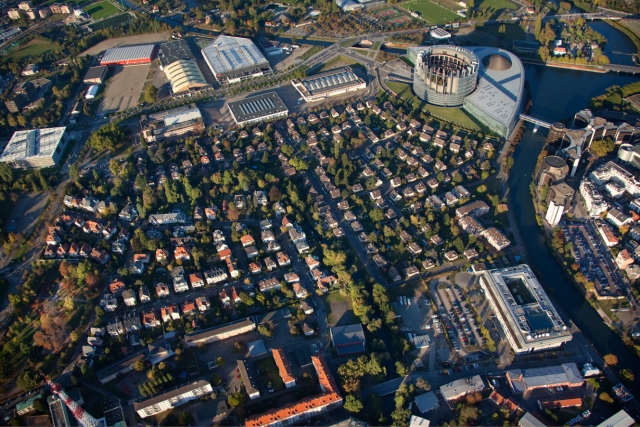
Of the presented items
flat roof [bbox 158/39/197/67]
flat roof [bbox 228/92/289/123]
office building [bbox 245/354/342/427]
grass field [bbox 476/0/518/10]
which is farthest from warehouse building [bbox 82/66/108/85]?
grass field [bbox 476/0/518/10]

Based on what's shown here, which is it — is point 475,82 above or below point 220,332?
above

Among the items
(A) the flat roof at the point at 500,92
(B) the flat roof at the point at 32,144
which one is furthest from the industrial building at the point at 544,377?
(B) the flat roof at the point at 32,144

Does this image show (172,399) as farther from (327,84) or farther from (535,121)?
(535,121)

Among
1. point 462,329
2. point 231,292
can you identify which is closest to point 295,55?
point 231,292

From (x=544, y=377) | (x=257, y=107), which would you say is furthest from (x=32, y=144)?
(x=544, y=377)

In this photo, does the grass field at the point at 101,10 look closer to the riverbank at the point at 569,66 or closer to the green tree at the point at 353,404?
the riverbank at the point at 569,66

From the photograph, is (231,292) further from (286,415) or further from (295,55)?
(295,55)
